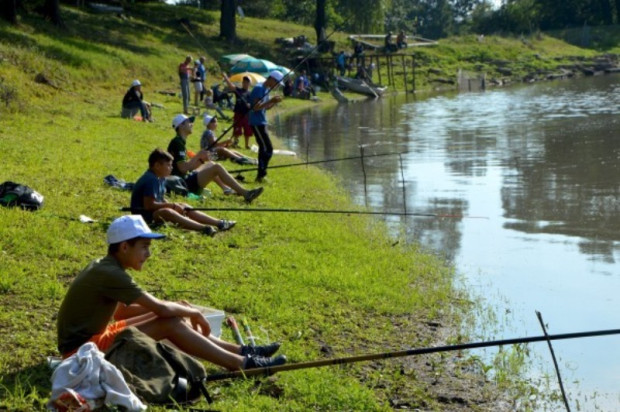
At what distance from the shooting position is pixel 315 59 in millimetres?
47844

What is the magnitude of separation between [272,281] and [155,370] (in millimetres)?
3292

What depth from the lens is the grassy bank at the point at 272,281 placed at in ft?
21.2

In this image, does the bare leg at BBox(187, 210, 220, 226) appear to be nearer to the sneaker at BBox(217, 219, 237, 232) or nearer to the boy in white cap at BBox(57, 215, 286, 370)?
the sneaker at BBox(217, 219, 237, 232)

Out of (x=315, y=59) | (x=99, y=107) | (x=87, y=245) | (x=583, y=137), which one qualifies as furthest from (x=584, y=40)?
(x=87, y=245)

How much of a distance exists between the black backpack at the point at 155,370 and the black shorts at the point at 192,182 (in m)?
6.82

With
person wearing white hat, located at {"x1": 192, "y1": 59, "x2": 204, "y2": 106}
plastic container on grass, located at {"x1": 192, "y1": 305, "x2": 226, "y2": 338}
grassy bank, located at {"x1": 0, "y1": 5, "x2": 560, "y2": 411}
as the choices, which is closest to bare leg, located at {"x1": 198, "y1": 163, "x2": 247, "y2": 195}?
grassy bank, located at {"x1": 0, "y1": 5, "x2": 560, "y2": 411}

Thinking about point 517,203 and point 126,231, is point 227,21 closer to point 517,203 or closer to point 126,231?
point 517,203

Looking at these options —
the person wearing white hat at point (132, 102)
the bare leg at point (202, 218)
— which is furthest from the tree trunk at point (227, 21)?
the bare leg at point (202, 218)

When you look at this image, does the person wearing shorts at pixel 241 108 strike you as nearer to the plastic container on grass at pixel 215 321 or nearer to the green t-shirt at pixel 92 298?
the plastic container on grass at pixel 215 321

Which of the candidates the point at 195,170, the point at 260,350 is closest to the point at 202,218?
the point at 195,170

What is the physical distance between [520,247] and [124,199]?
16.8 ft

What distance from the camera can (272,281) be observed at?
8953 millimetres

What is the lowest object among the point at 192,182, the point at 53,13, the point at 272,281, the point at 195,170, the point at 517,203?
the point at 517,203

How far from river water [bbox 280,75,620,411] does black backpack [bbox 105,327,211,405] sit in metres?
2.96
